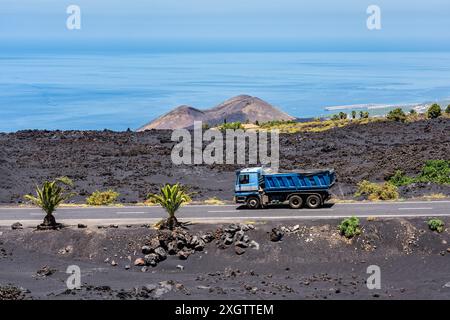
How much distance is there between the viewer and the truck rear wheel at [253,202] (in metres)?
35.6

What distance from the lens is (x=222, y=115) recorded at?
394 feet

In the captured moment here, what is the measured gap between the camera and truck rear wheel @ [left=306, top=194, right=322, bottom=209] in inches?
1368

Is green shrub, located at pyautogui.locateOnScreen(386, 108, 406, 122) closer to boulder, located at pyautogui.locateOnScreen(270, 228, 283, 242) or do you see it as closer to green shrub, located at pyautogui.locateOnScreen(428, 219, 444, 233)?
green shrub, located at pyautogui.locateOnScreen(428, 219, 444, 233)

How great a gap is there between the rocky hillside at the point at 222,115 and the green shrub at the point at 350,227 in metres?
80.3

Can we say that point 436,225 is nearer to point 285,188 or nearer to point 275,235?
point 275,235

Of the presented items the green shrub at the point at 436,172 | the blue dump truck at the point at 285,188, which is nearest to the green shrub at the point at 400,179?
the green shrub at the point at 436,172

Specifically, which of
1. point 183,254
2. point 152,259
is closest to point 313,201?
point 183,254

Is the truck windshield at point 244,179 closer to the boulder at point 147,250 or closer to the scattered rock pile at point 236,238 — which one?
the scattered rock pile at point 236,238

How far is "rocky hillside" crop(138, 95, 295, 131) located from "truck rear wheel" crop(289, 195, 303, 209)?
75.7 m

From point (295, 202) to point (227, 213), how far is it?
370 cm

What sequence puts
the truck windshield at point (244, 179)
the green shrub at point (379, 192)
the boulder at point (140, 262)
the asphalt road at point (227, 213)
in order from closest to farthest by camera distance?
the boulder at point (140, 262), the asphalt road at point (227, 213), the truck windshield at point (244, 179), the green shrub at point (379, 192)

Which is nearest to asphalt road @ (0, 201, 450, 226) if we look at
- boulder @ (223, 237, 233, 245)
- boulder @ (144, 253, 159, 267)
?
boulder @ (223, 237, 233, 245)

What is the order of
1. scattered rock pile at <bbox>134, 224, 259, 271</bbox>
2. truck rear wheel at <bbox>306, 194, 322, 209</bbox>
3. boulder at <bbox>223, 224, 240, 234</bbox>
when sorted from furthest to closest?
truck rear wheel at <bbox>306, 194, 322, 209</bbox> → boulder at <bbox>223, 224, 240, 234</bbox> → scattered rock pile at <bbox>134, 224, 259, 271</bbox>
